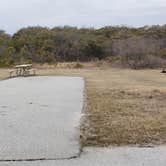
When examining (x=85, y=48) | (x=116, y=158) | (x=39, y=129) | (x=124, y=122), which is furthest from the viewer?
(x=85, y=48)

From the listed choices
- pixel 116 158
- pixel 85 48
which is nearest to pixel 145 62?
pixel 85 48

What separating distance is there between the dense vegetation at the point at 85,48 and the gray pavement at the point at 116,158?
3582 centimetres

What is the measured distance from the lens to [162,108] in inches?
455

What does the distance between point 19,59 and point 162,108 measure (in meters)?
39.6

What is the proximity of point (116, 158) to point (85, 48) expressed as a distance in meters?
48.5

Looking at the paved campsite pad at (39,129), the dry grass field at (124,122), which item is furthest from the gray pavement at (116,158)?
the dry grass field at (124,122)

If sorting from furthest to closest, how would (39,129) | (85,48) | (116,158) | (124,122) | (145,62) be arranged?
1. (85,48)
2. (145,62)
3. (124,122)
4. (39,129)
5. (116,158)

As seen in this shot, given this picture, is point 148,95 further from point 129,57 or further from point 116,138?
point 129,57

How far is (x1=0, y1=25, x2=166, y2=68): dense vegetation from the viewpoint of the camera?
4612cm

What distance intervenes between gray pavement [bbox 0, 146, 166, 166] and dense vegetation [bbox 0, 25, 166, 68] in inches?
1410

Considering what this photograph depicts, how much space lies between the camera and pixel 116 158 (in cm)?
621

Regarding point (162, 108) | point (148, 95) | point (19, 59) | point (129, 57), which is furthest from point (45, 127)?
point (19, 59)

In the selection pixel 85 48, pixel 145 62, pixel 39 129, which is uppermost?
pixel 85 48

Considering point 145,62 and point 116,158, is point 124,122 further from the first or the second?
point 145,62
